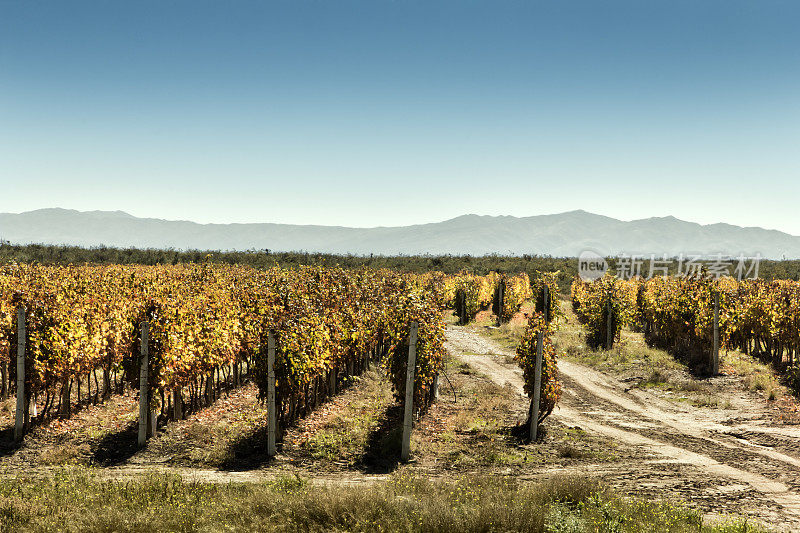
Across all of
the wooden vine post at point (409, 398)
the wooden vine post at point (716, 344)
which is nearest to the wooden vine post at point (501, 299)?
the wooden vine post at point (716, 344)

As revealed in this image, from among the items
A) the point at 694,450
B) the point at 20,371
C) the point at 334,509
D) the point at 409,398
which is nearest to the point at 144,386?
the point at 20,371

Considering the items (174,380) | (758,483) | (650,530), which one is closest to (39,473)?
(174,380)

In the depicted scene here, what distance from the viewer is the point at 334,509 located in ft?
28.5

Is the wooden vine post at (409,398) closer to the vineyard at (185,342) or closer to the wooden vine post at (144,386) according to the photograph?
the vineyard at (185,342)

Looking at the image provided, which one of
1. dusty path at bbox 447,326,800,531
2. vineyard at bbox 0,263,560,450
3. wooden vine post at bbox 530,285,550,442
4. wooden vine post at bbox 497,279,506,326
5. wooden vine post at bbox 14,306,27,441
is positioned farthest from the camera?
wooden vine post at bbox 497,279,506,326

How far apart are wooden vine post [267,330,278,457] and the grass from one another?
2.73m

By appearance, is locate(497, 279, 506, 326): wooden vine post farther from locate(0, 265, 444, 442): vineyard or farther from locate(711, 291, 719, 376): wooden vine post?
locate(0, 265, 444, 442): vineyard

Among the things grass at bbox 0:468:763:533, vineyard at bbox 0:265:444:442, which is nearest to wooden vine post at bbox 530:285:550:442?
vineyard at bbox 0:265:444:442

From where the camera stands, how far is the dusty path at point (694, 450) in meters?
10.5

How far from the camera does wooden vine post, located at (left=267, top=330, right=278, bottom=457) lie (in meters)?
12.9

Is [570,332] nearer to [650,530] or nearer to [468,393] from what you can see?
[468,393]

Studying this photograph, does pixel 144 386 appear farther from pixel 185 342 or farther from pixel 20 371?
pixel 20 371

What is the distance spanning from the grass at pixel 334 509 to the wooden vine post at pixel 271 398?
8.96 feet

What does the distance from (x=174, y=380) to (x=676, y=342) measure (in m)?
27.8
